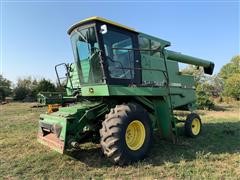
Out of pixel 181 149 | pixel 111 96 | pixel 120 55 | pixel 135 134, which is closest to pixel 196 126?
pixel 181 149

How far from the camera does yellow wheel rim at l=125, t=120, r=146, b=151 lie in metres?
5.80

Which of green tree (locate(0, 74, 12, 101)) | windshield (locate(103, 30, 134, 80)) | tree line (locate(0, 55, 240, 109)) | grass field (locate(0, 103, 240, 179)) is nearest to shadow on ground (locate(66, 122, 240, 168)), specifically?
grass field (locate(0, 103, 240, 179))

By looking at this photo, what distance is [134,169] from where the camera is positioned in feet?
16.9

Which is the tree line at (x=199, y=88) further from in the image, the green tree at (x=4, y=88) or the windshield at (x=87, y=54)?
the windshield at (x=87, y=54)

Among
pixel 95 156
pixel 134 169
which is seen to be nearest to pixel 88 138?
pixel 95 156

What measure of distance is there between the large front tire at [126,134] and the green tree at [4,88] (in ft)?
119

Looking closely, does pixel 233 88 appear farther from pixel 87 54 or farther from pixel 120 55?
pixel 87 54

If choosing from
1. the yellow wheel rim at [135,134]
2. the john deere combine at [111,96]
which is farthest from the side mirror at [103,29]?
the yellow wheel rim at [135,134]

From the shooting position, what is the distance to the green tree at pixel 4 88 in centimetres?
3888

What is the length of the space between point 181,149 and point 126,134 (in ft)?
6.15

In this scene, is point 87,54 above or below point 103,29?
below

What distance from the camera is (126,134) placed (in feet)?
18.5

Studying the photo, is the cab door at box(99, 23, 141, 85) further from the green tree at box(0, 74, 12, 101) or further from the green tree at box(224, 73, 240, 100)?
the green tree at box(0, 74, 12, 101)

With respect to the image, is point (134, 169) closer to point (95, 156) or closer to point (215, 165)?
point (95, 156)
